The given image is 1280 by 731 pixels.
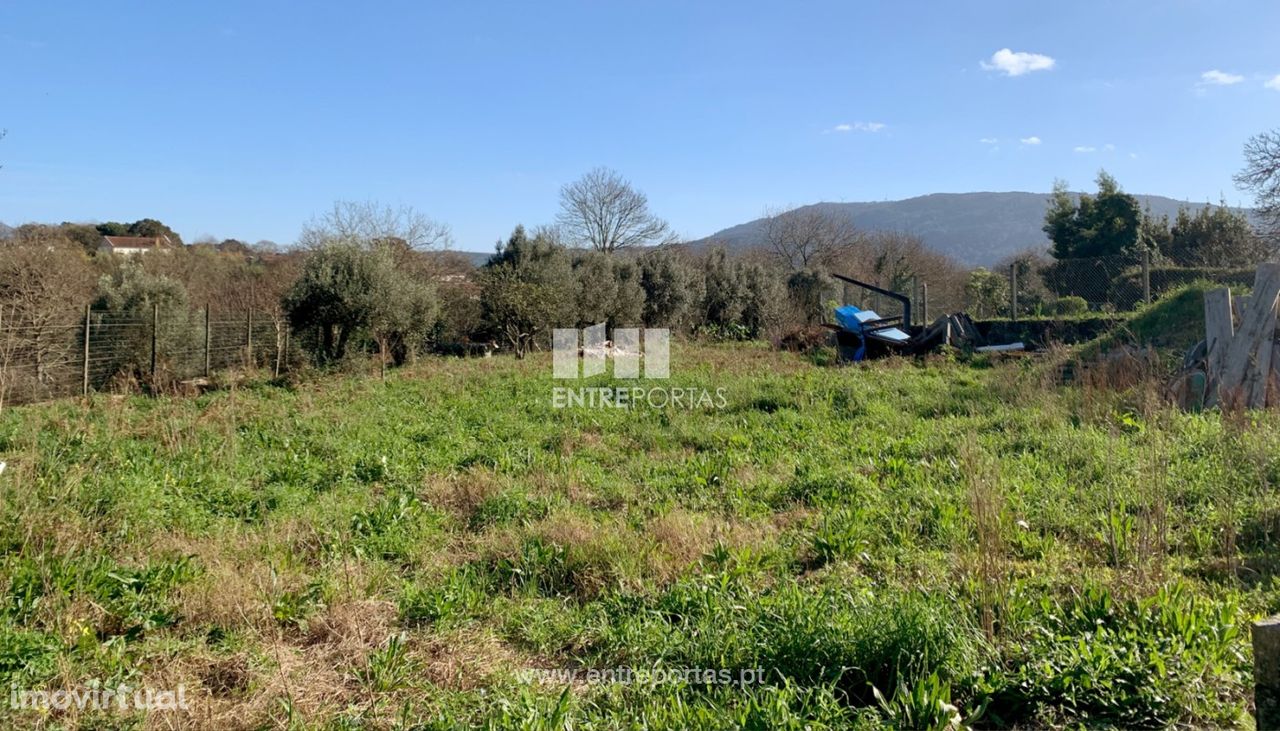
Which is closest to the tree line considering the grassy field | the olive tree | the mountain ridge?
the olive tree

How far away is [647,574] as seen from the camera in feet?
12.5

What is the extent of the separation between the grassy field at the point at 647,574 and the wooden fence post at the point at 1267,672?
44 cm

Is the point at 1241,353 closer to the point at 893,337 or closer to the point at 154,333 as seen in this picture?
the point at 893,337

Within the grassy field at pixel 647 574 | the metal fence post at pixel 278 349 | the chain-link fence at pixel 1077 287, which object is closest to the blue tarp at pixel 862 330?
the chain-link fence at pixel 1077 287

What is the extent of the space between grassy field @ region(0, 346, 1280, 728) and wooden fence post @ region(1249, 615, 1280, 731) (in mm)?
436

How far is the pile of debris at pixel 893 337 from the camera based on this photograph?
14.1 m

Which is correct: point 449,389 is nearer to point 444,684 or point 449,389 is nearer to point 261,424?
point 261,424

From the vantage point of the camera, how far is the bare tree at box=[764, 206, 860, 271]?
37750mm

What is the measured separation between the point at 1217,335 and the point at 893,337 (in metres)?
6.49

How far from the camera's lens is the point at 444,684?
8.97 ft

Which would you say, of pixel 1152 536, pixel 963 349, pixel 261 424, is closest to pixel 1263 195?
pixel 963 349

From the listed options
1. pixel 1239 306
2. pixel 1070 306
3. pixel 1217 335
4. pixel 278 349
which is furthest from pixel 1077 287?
pixel 278 349

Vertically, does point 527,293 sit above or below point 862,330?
above

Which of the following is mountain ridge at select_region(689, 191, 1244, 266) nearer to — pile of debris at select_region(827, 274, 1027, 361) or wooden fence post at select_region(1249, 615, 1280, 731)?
pile of debris at select_region(827, 274, 1027, 361)
